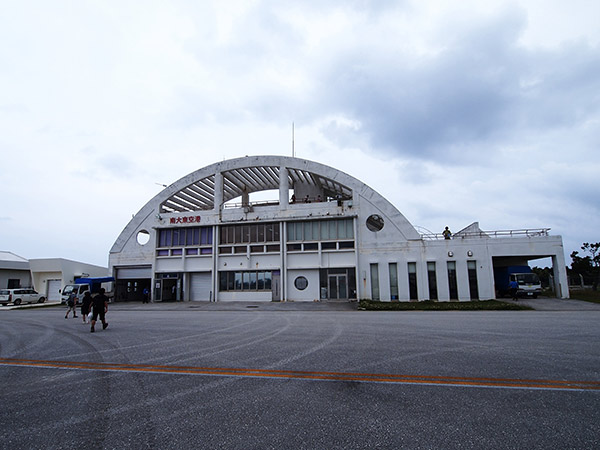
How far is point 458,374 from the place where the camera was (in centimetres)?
606

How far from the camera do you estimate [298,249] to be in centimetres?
3097

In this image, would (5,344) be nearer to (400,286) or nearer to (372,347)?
(372,347)

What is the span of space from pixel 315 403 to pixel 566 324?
42.9 feet

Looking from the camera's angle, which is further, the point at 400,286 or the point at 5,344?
the point at 400,286

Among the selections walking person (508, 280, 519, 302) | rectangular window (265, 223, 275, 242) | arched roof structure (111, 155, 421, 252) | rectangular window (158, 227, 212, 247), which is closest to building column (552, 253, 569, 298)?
walking person (508, 280, 519, 302)

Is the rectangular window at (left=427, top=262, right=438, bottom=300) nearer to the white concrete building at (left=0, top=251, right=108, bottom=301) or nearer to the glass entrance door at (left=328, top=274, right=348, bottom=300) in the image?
the glass entrance door at (left=328, top=274, right=348, bottom=300)

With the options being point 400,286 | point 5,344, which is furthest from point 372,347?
point 400,286

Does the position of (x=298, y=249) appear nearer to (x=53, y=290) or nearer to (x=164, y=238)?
(x=164, y=238)

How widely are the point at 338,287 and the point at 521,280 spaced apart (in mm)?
15952

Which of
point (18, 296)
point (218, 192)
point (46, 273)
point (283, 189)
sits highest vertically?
point (218, 192)

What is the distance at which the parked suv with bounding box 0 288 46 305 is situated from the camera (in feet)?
105

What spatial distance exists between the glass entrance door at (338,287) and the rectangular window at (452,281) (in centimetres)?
871

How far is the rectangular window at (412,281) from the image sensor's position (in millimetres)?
28172

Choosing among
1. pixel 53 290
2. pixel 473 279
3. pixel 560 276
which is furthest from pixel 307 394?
pixel 53 290
